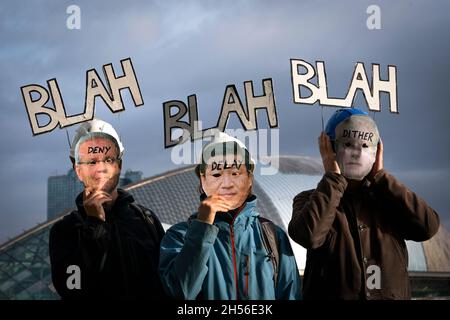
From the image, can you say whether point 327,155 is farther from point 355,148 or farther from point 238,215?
point 238,215

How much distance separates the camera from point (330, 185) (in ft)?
16.6

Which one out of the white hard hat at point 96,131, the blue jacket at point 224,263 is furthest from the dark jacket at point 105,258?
the white hard hat at point 96,131

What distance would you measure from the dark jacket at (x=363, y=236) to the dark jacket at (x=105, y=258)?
1311 mm

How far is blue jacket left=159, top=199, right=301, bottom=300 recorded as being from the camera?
492 centimetres

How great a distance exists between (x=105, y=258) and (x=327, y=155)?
2.08 metres

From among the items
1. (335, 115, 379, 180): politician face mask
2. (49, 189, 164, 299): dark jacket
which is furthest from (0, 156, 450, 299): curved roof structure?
(335, 115, 379, 180): politician face mask

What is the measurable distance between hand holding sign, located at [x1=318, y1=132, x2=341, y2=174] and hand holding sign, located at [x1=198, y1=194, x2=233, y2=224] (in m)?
0.90

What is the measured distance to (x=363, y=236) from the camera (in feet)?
17.4

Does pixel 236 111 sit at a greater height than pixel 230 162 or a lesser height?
greater

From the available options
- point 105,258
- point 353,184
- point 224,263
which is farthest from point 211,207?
point 353,184

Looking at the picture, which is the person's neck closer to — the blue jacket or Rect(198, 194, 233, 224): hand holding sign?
the blue jacket
